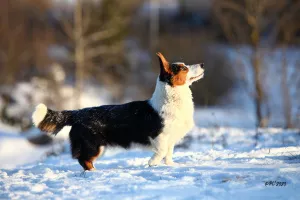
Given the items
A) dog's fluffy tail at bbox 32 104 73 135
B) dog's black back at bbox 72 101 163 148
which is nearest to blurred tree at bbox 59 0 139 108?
dog's fluffy tail at bbox 32 104 73 135

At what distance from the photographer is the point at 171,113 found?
6.62 m

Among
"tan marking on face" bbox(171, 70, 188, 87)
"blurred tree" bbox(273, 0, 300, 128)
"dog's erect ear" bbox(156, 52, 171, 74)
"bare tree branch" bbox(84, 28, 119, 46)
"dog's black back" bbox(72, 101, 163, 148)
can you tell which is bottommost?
"dog's black back" bbox(72, 101, 163, 148)

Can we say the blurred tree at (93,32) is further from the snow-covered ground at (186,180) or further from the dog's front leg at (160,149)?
the dog's front leg at (160,149)

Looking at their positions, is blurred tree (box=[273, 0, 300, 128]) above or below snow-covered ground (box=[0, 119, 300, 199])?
above

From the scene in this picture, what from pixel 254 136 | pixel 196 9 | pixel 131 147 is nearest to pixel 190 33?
pixel 196 9

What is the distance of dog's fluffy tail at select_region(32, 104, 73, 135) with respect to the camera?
6.96 meters

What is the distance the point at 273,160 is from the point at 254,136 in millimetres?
3854

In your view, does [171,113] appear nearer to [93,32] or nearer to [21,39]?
[93,32]

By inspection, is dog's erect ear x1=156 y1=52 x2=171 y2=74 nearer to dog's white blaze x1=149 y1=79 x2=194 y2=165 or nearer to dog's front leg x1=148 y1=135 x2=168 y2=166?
dog's white blaze x1=149 y1=79 x2=194 y2=165

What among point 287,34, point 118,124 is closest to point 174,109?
point 118,124

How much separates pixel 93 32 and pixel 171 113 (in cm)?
1945

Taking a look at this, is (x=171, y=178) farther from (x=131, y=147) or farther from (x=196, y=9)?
(x=196, y=9)

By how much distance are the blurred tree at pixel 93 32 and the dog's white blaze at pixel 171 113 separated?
16.5m

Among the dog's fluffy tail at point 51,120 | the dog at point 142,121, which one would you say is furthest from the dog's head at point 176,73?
the dog's fluffy tail at point 51,120
